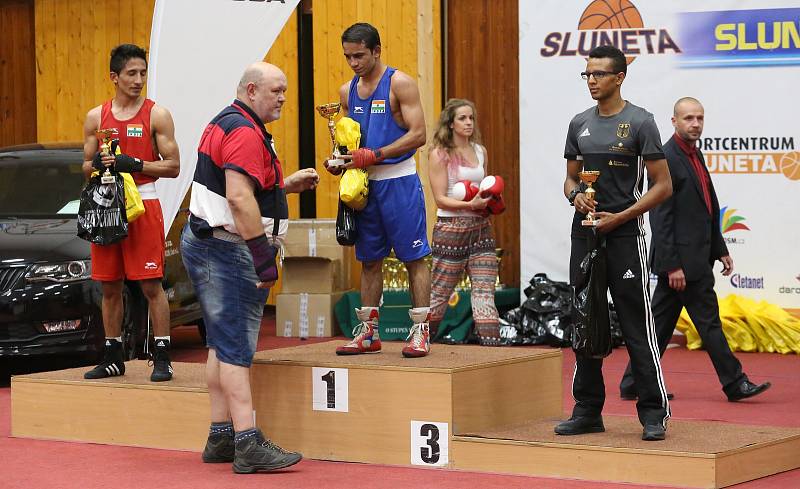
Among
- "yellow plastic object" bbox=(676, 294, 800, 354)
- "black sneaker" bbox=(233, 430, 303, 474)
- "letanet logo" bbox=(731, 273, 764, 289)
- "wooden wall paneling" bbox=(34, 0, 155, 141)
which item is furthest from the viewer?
"wooden wall paneling" bbox=(34, 0, 155, 141)

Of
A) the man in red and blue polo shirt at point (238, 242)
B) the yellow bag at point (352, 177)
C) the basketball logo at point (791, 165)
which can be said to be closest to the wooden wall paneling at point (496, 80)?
the basketball logo at point (791, 165)

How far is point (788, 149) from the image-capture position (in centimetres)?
1192

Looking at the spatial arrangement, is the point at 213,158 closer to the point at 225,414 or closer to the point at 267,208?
the point at 267,208

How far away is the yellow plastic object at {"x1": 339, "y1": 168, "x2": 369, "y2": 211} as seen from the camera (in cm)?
779

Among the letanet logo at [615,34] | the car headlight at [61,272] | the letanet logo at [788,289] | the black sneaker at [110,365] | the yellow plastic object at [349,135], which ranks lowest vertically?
the black sneaker at [110,365]

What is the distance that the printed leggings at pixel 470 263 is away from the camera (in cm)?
1077

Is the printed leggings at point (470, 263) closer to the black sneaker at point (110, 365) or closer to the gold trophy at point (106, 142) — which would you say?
the black sneaker at point (110, 365)

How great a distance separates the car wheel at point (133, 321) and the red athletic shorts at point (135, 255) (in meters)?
2.08

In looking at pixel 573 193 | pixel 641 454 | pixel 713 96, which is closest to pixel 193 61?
pixel 573 193

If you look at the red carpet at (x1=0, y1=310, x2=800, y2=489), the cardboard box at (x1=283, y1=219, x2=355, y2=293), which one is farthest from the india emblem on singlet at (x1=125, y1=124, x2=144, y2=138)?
the cardboard box at (x1=283, y1=219, x2=355, y2=293)

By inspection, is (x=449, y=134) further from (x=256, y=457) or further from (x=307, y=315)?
(x=256, y=457)

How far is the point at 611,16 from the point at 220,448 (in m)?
6.59

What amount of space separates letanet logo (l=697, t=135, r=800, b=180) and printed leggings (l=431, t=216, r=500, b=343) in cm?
250

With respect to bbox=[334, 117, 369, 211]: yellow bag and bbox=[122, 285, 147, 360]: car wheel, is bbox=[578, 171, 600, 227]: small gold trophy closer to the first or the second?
bbox=[334, 117, 369, 211]: yellow bag
